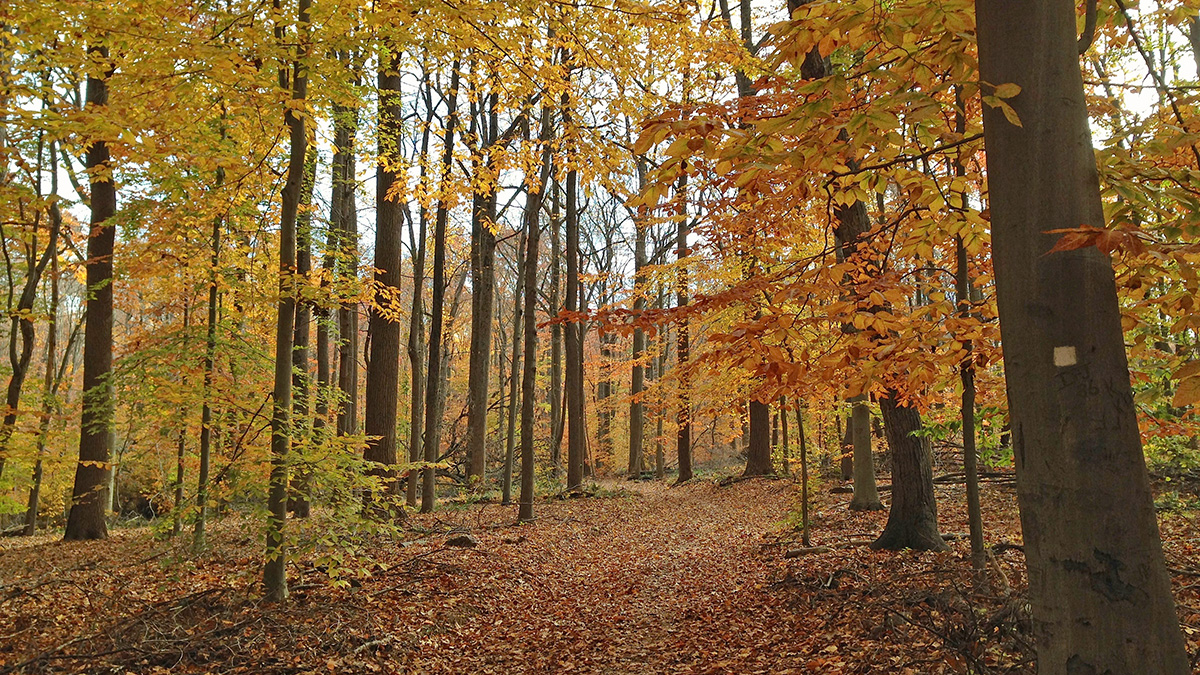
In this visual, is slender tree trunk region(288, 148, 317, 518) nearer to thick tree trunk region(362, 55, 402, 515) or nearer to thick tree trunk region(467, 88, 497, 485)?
thick tree trunk region(362, 55, 402, 515)

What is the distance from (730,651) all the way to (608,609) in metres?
Result: 1.98

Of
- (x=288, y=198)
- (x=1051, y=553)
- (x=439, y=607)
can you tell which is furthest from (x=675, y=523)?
(x=1051, y=553)

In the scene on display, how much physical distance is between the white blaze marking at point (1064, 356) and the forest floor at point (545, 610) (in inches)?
84.9

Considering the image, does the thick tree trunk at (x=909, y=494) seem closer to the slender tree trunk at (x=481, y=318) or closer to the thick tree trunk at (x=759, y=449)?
the slender tree trunk at (x=481, y=318)

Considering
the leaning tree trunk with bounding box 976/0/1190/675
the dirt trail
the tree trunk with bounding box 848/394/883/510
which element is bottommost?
the dirt trail

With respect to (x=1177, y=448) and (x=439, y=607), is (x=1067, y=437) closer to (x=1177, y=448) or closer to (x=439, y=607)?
(x=439, y=607)

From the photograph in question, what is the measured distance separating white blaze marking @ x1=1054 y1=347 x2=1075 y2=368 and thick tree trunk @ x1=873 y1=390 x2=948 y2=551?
514 centimetres

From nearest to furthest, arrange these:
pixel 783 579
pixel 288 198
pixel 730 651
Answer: pixel 730 651 < pixel 288 198 < pixel 783 579

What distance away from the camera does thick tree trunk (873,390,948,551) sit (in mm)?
6762

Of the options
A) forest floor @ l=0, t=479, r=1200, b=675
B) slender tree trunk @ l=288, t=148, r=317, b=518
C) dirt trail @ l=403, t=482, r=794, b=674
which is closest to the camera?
forest floor @ l=0, t=479, r=1200, b=675

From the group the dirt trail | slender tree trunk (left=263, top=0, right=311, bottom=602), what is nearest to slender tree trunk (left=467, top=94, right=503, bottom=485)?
the dirt trail

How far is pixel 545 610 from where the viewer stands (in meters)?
6.75

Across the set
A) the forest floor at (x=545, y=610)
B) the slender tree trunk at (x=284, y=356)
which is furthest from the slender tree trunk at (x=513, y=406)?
the slender tree trunk at (x=284, y=356)

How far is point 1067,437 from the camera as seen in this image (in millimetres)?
1811
